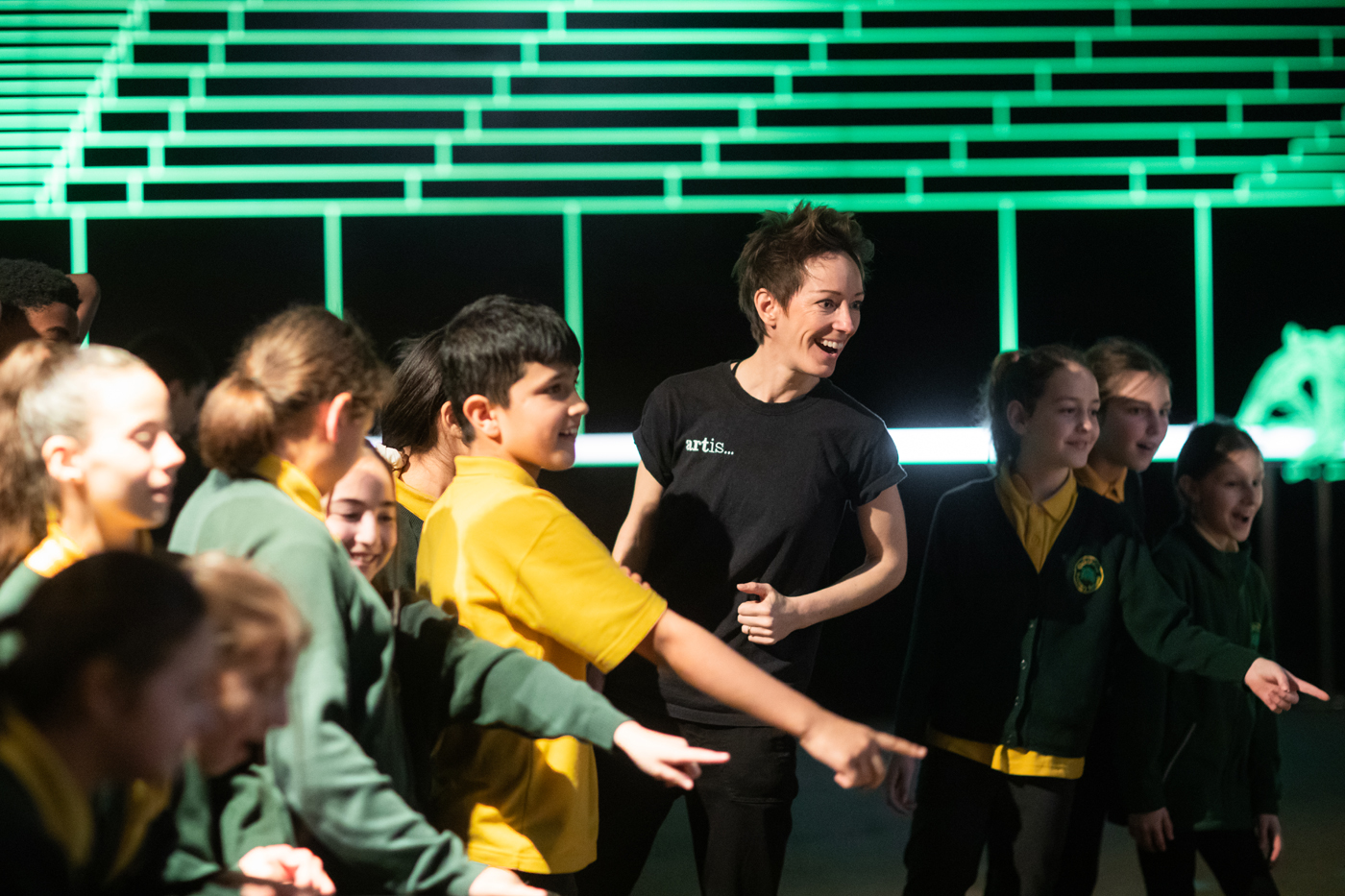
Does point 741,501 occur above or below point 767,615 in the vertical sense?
above

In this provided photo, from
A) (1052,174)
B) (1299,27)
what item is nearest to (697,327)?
(1052,174)

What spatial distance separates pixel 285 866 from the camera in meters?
1.11

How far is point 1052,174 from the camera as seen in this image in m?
3.82

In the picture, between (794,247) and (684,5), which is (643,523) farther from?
(684,5)

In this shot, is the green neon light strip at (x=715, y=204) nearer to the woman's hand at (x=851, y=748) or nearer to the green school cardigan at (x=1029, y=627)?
the green school cardigan at (x=1029, y=627)

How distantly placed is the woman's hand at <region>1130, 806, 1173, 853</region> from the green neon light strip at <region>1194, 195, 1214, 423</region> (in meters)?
2.22

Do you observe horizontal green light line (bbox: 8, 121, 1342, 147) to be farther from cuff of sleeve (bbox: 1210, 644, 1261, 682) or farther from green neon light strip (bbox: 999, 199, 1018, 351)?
cuff of sleeve (bbox: 1210, 644, 1261, 682)

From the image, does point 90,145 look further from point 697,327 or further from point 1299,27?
point 1299,27

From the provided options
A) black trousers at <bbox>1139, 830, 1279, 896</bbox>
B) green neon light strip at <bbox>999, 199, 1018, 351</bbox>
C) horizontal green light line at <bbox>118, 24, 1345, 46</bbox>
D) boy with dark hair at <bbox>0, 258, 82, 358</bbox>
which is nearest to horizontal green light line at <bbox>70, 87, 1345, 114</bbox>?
horizontal green light line at <bbox>118, 24, 1345, 46</bbox>

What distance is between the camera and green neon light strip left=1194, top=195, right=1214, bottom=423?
398 centimetres

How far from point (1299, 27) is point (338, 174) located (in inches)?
128

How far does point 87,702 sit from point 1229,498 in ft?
6.94

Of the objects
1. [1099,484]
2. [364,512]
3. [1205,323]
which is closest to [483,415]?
[364,512]

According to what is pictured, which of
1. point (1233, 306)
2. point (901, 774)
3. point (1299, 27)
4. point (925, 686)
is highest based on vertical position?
point (1299, 27)
